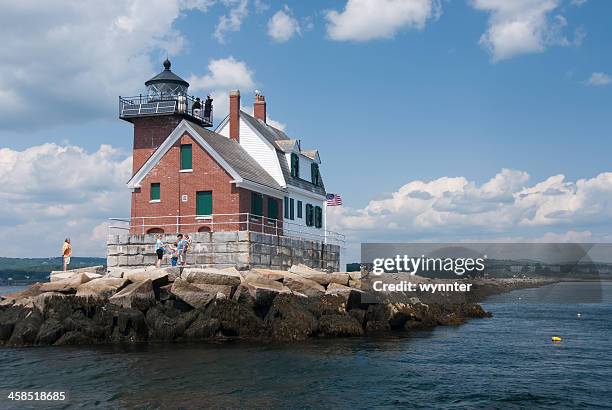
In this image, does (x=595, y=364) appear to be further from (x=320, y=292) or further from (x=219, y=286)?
(x=219, y=286)

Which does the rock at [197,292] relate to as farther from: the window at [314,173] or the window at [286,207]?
the window at [314,173]

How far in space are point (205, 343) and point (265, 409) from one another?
8.52 m

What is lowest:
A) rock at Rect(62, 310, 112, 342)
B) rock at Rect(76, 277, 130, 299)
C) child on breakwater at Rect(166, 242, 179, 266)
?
rock at Rect(62, 310, 112, 342)

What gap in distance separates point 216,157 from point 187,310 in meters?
10.1

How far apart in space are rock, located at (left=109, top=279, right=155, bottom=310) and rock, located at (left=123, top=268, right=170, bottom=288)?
38 centimetres

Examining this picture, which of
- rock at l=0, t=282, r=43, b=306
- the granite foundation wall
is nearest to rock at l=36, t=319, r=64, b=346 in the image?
rock at l=0, t=282, r=43, b=306

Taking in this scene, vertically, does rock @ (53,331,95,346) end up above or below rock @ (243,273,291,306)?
A: below

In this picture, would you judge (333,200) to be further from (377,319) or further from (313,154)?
(377,319)

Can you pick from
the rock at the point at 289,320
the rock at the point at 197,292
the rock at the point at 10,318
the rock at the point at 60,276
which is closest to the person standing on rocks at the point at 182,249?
the rock at the point at 197,292

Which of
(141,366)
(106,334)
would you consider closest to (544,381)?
(141,366)

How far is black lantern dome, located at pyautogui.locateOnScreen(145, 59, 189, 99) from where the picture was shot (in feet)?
116

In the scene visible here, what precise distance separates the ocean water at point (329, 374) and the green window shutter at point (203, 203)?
11.3 meters

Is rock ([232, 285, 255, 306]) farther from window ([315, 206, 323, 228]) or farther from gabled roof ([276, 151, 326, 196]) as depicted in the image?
window ([315, 206, 323, 228])

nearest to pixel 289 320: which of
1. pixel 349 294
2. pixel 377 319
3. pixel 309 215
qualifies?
pixel 349 294
